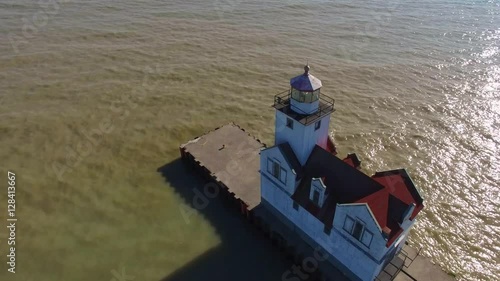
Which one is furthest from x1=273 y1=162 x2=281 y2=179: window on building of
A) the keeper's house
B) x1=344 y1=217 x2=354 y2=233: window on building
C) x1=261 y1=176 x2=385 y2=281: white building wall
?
x1=344 y1=217 x2=354 y2=233: window on building

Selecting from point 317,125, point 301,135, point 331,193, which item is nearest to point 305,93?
point 317,125

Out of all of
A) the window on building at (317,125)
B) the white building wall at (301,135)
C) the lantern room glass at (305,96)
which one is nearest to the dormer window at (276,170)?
the white building wall at (301,135)

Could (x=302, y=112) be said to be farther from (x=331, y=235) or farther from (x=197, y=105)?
(x=197, y=105)

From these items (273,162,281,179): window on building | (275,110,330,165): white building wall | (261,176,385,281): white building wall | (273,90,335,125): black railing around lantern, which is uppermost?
(273,90,335,125): black railing around lantern

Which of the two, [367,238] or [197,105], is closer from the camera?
[367,238]

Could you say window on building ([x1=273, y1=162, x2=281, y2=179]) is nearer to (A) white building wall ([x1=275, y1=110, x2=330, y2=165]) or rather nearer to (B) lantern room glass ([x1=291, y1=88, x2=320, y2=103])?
(A) white building wall ([x1=275, y1=110, x2=330, y2=165])

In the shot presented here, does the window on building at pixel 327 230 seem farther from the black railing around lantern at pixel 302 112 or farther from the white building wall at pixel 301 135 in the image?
the black railing around lantern at pixel 302 112

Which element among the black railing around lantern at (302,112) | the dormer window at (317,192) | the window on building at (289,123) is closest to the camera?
the dormer window at (317,192)
